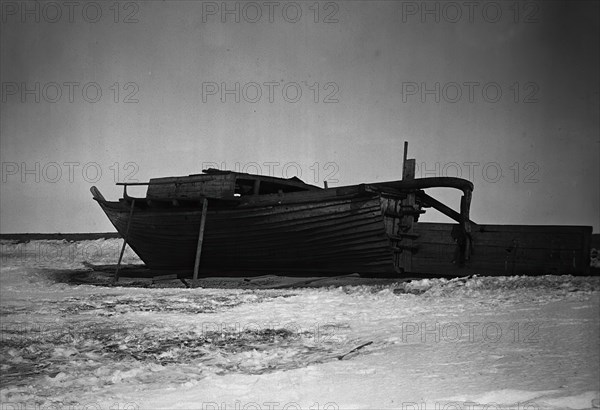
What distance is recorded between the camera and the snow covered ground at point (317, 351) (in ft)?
11.3

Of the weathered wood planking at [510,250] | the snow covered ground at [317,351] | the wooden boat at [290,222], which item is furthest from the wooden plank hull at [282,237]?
the snow covered ground at [317,351]

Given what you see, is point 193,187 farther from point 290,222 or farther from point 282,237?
point 290,222

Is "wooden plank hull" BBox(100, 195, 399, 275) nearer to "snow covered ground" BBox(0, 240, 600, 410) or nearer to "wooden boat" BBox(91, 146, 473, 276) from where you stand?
"wooden boat" BBox(91, 146, 473, 276)

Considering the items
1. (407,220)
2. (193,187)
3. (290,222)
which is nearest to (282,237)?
(290,222)

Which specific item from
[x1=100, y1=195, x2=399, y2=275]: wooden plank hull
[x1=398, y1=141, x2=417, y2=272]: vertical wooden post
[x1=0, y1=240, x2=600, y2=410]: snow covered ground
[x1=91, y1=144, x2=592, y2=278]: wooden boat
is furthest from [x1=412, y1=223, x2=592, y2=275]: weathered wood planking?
[x1=0, y1=240, x2=600, y2=410]: snow covered ground

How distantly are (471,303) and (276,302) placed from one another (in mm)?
2602

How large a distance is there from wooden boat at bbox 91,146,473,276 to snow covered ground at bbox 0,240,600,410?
97.8 inches

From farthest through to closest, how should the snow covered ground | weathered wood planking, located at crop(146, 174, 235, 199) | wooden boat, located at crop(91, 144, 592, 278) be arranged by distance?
weathered wood planking, located at crop(146, 174, 235, 199)
wooden boat, located at crop(91, 144, 592, 278)
the snow covered ground

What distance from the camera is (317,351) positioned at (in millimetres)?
4680

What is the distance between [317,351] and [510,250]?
610 cm

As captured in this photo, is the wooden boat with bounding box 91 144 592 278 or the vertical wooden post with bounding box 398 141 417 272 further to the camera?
the vertical wooden post with bounding box 398 141 417 272

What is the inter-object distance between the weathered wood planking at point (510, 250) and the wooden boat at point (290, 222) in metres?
0.21

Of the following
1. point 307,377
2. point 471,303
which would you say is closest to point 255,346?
point 307,377

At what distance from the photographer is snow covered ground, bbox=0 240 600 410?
3.44m
